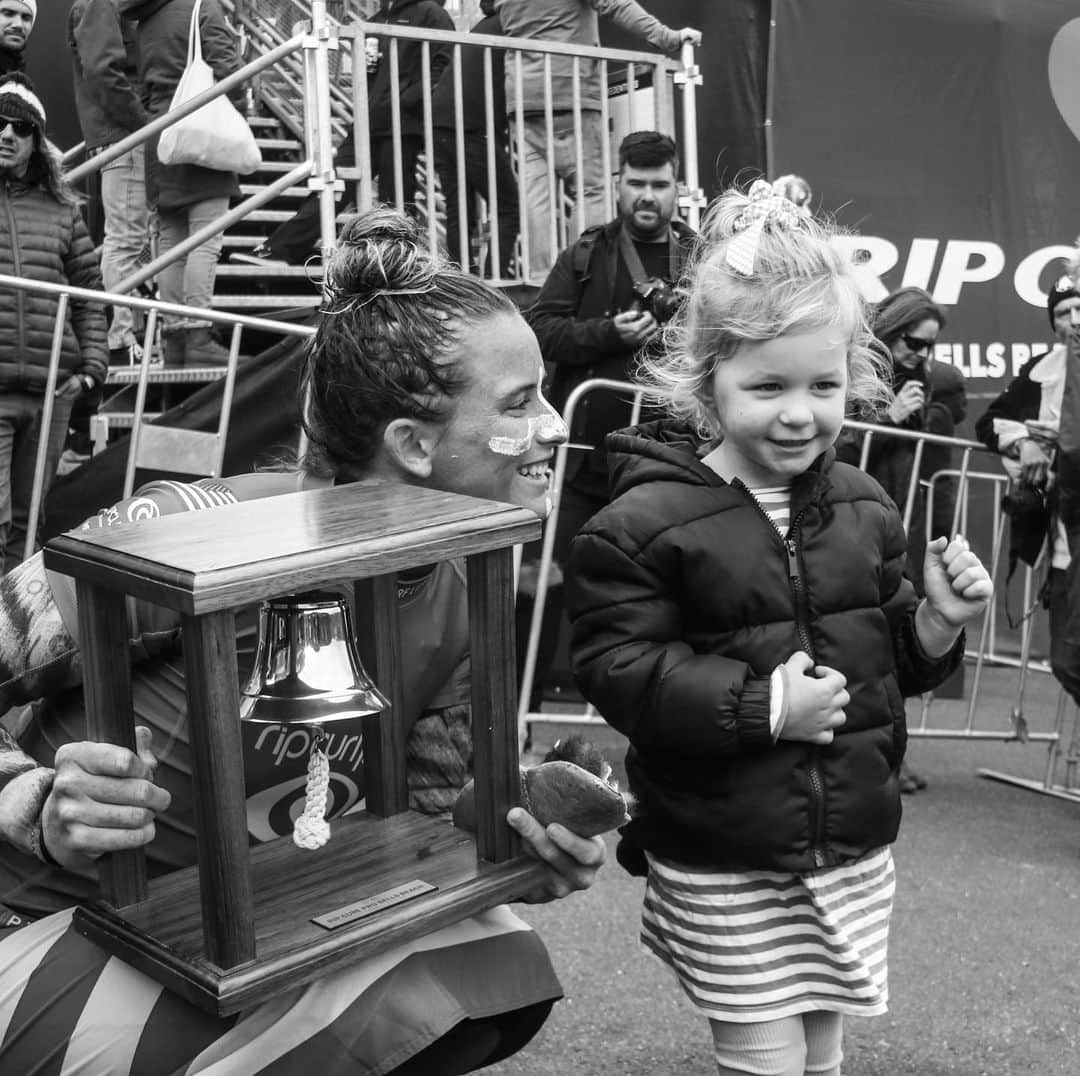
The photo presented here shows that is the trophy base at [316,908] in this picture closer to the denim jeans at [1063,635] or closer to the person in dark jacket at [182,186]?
the denim jeans at [1063,635]

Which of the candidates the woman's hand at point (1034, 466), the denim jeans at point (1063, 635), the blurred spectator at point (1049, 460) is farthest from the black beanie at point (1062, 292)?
the denim jeans at point (1063, 635)

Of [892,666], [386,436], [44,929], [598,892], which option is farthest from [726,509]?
[598,892]

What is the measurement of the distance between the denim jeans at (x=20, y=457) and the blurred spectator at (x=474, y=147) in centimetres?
216

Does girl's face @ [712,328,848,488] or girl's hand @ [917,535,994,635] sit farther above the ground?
girl's face @ [712,328,848,488]

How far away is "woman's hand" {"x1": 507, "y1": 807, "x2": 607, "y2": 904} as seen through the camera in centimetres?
160

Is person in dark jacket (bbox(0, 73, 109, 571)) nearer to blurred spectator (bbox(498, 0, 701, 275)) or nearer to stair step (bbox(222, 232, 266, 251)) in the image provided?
blurred spectator (bbox(498, 0, 701, 275))

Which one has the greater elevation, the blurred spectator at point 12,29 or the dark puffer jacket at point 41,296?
the blurred spectator at point 12,29

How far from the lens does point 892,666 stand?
2.27 m

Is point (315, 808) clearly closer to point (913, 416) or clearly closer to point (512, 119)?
point (913, 416)

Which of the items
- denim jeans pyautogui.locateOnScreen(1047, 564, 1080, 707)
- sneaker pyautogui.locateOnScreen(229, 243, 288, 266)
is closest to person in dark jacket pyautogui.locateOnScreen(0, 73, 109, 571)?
sneaker pyautogui.locateOnScreen(229, 243, 288, 266)

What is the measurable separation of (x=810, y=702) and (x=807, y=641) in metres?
0.13

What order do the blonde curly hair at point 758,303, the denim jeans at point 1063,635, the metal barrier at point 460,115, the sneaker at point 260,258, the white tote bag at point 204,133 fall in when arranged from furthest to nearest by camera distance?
the sneaker at point 260,258 → the white tote bag at point 204,133 → the metal barrier at point 460,115 → the denim jeans at point 1063,635 → the blonde curly hair at point 758,303

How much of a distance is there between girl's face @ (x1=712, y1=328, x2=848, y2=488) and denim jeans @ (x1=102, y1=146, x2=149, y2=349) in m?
5.00

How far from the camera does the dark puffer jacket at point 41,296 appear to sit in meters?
4.74
